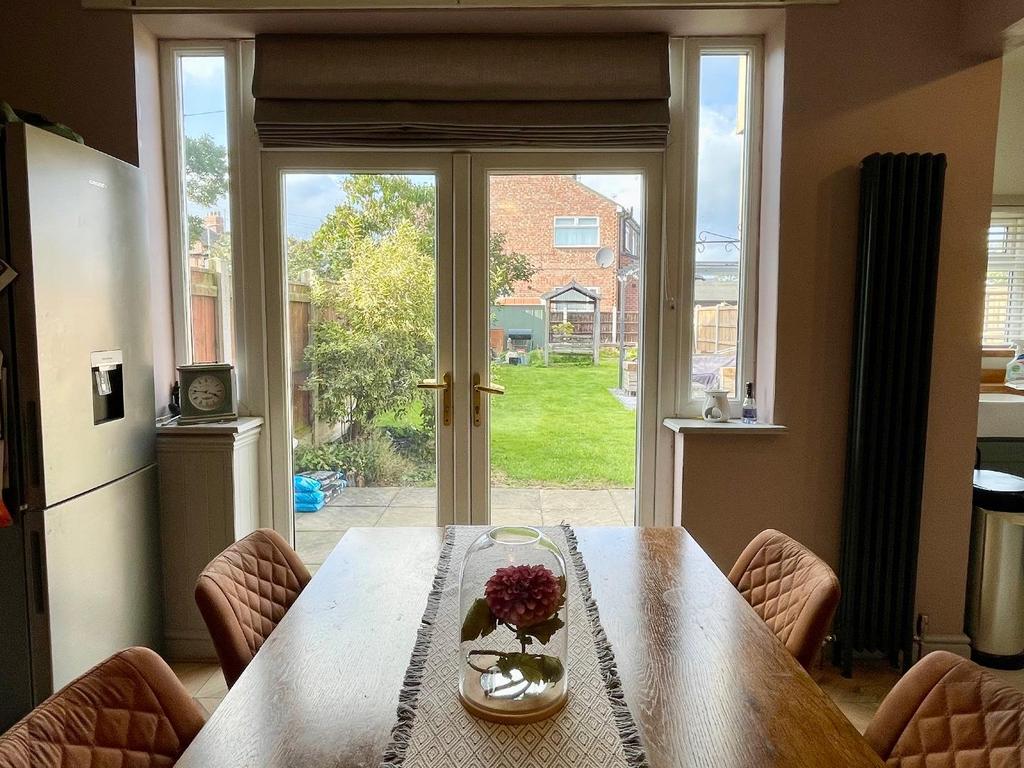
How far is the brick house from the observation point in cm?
273

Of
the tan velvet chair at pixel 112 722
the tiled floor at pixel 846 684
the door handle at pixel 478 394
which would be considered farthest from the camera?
the door handle at pixel 478 394

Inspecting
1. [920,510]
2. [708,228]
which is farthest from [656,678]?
[708,228]

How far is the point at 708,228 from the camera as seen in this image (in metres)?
2.73

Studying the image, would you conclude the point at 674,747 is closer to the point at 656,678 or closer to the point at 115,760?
the point at 656,678

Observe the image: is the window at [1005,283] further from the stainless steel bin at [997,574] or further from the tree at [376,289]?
the tree at [376,289]

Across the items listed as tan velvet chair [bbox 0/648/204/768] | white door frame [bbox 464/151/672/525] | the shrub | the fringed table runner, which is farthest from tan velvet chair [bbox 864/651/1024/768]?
the shrub

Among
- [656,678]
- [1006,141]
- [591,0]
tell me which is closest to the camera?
[656,678]

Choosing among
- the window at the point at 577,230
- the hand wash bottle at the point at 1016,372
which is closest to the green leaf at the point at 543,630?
the window at the point at 577,230

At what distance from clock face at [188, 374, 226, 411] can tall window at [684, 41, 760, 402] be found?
195 centimetres

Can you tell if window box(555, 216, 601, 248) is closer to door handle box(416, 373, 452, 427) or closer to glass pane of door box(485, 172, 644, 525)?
glass pane of door box(485, 172, 644, 525)

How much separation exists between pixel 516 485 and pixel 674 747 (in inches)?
74.8

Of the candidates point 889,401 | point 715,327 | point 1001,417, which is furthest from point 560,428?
point 1001,417

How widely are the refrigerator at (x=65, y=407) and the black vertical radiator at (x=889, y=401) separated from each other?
2.64m

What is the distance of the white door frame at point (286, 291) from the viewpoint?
8.83 feet
